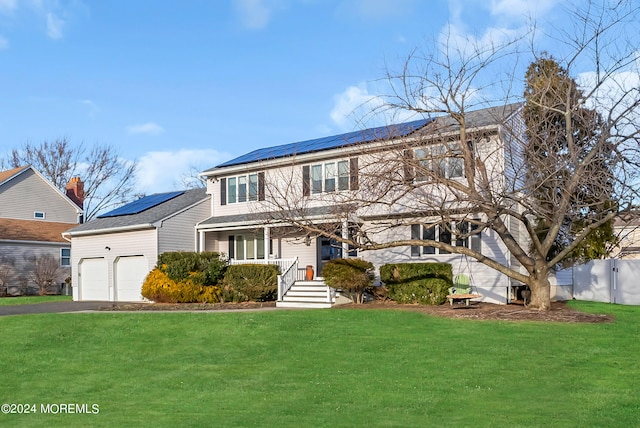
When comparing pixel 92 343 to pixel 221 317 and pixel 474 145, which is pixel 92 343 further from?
pixel 474 145

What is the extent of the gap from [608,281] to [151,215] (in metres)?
19.1

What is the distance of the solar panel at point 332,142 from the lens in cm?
2117

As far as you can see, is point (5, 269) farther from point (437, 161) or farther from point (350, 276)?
point (437, 161)

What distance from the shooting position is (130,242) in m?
29.7

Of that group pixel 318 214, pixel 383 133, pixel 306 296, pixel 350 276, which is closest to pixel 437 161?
pixel 383 133

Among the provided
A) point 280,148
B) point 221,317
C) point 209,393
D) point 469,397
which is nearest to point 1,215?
point 280,148

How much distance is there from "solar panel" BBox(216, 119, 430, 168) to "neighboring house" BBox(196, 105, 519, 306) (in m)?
0.05

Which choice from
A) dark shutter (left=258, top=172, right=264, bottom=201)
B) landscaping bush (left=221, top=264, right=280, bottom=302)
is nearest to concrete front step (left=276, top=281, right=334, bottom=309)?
landscaping bush (left=221, top=264, right=280, bottom=302)

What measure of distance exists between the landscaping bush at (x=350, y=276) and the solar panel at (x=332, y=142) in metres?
4.13

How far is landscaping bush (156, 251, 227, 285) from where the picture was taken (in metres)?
25.3

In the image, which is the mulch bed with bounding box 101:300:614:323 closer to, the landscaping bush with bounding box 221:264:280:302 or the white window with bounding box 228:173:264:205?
the landscaping bush with bounding box 221:264:280:302

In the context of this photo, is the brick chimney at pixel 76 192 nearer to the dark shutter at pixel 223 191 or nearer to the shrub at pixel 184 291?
the dark shutter at pixel 223 191

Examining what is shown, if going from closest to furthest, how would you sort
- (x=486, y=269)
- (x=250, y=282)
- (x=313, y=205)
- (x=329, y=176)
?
1. (x=486, y=269)
2. (x=250, y=282)
3. (x=329, y=176)
4. (x=313, y=205)

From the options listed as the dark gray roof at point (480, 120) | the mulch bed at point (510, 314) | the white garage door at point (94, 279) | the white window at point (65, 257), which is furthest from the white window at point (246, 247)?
the white window at point (65, 257)
